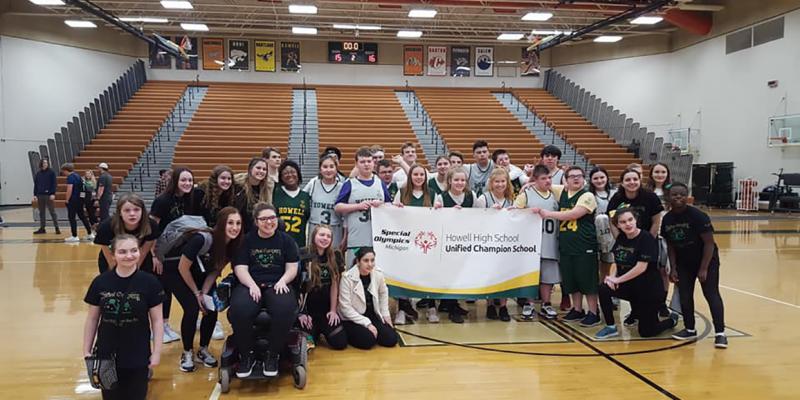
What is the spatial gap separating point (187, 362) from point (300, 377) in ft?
3.04

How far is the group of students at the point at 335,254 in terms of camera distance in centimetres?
336

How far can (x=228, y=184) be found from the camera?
420 centimetres

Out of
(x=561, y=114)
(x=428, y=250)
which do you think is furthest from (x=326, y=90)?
(x=428, y=250)

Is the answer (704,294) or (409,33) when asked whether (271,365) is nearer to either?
(704,294)

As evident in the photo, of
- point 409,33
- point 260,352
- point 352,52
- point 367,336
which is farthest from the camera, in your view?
point 352,52

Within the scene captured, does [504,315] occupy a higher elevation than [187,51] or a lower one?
lower

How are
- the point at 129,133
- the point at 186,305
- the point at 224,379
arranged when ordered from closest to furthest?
1. the point at 224,379
2. the point at 186,305
3. the point at 129,133

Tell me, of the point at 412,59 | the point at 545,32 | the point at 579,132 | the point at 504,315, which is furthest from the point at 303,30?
Result: the point at 504,315

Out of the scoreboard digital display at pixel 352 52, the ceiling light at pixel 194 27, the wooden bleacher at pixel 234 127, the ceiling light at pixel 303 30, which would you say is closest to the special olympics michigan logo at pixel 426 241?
the wooden bleacher at pixel 234 127

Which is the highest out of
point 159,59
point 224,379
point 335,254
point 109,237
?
point 159,59

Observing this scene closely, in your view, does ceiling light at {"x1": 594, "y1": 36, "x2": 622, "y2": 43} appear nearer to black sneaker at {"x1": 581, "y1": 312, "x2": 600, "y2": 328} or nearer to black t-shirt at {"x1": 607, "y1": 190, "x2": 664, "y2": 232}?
black t-shirt at {"x1": 607, "y1": 190, "x2": 664, "y2": 232}

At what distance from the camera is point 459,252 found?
5.00 metres

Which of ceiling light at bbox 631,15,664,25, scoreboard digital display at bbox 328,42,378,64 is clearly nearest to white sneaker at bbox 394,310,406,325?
ceiling light at bbox 631,15,664,25

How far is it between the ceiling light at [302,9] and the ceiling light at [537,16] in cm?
726
